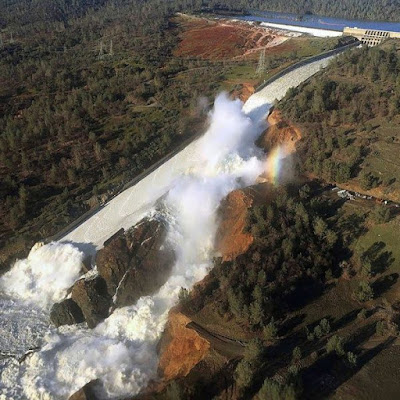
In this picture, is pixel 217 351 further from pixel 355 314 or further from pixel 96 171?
pixel 96 171

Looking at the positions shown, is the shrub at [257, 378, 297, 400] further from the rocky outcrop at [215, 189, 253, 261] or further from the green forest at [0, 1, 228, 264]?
the green forest at [0, 1, 228, 264]

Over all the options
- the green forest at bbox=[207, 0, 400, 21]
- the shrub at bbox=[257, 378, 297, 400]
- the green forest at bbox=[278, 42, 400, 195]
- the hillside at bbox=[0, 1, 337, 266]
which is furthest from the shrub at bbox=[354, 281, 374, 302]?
the green forest at bbox=[207, 0, 400, 21]

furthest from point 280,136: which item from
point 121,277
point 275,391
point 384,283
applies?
point 275,391

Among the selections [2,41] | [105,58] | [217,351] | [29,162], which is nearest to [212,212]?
[217,351]

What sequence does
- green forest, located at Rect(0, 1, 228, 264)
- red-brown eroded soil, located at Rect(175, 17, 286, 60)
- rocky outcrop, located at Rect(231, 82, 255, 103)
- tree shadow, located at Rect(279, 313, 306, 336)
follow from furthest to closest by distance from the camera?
red-brown eroded soil, located at Rect(175, 17, 286, 60) < rocky outcrop, located at Rect(231, 82, 255, 103) < green forest, located at Rect(0, 1, 228, 264) < tree shadow, located at Rect(279, 313, 306, 336)

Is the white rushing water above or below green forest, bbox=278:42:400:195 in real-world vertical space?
below
